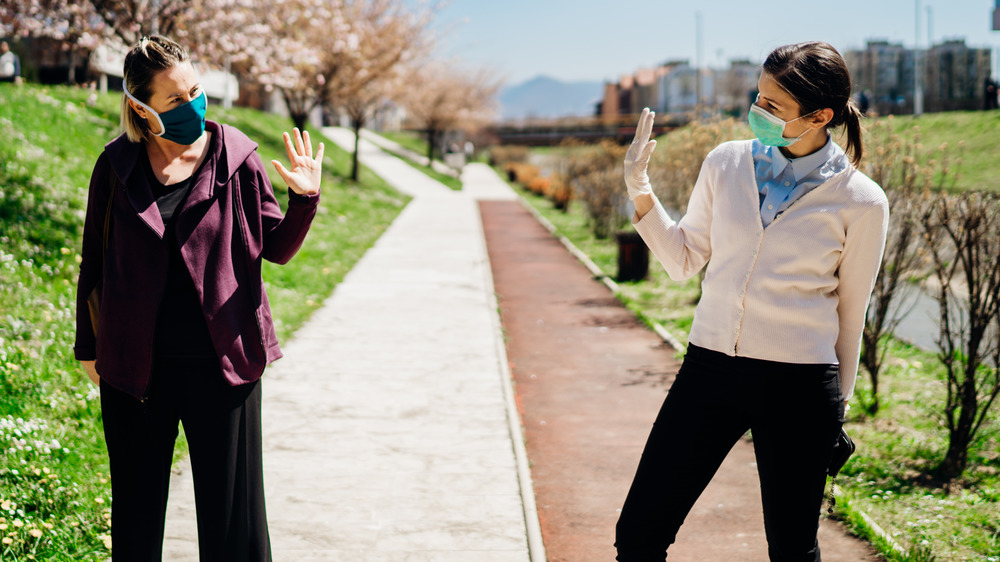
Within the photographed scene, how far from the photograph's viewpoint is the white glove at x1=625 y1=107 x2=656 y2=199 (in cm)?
258

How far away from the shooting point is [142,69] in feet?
8.22

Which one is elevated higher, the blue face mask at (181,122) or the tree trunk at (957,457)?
the blue face mask at (181,122)

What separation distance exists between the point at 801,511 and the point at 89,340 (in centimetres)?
219

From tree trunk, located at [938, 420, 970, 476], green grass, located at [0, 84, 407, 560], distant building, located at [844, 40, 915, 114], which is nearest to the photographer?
green grass, located at [0, 84, 407, 560]

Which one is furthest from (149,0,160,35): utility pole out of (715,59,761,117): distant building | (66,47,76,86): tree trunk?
(715,59,761,117): distant building

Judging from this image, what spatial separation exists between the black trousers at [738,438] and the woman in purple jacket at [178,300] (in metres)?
1.21

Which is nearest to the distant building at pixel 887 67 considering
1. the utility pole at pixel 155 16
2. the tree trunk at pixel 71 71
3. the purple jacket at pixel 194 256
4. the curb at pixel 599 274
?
the curb at pixel 599 274

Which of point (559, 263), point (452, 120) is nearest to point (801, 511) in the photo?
point (559, 263)

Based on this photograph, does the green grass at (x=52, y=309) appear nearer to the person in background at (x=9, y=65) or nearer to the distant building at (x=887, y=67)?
the person in background at (x=9, y=65)

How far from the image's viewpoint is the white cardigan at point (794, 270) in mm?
2434

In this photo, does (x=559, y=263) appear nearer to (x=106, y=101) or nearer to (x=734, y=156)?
(x=106, y=101)

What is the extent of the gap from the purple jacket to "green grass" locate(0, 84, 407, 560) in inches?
61.8

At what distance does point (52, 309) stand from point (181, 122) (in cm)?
449

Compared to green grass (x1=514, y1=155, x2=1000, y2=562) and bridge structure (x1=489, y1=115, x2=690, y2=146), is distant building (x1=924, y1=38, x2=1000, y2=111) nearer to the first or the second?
bridge structure (x1=489, y1=115, x2=690, y2=146)
